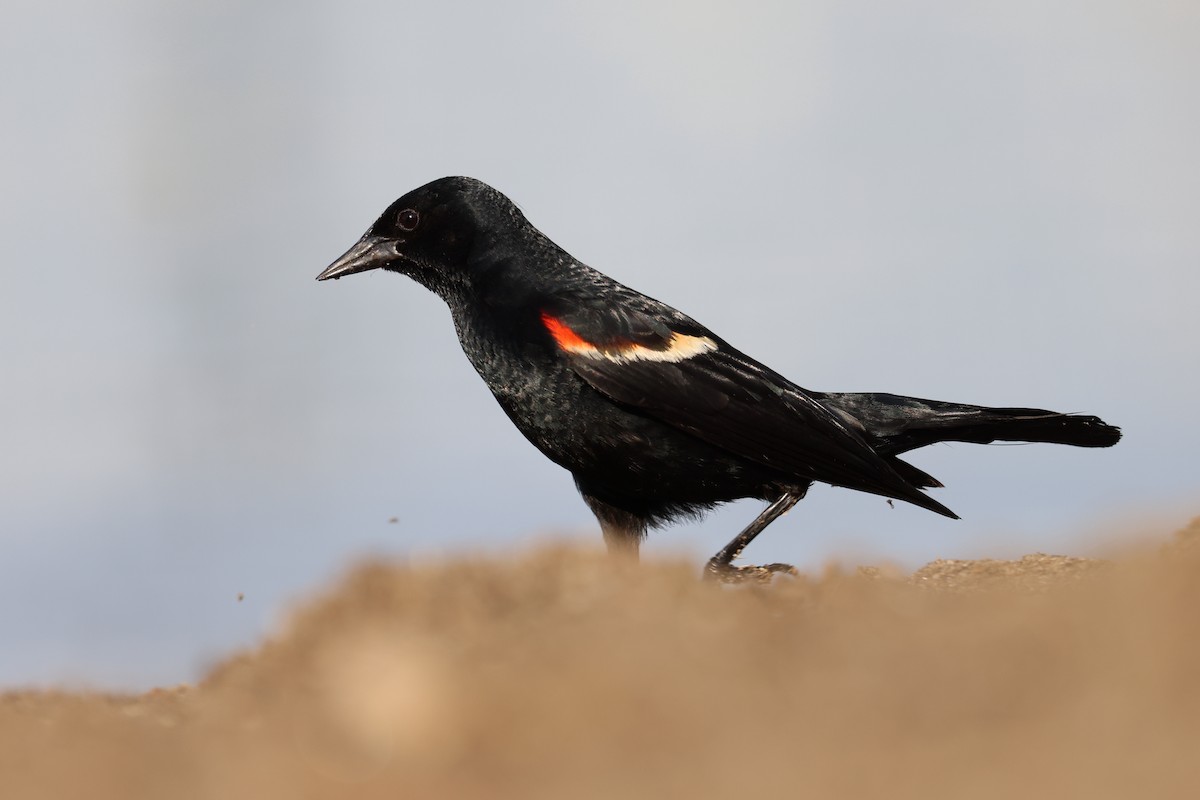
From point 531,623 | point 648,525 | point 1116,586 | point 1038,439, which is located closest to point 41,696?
point 531,623

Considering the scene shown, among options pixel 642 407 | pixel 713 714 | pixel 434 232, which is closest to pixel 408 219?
pixel 434 232

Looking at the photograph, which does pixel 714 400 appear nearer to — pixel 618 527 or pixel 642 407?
pixel 642 407

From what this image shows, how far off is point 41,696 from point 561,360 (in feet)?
9.73

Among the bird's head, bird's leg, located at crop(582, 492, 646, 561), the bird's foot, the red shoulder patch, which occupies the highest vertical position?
the bird's head

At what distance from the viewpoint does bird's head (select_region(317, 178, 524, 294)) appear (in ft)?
23.4

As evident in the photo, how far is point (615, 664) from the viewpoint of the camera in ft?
11.3

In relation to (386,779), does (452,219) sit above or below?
above

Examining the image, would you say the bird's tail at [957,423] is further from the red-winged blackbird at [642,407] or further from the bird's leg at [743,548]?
the bird's leg at [743,548]

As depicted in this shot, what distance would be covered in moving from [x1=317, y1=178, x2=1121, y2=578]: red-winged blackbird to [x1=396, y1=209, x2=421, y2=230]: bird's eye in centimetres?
40

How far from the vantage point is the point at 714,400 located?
249 inches

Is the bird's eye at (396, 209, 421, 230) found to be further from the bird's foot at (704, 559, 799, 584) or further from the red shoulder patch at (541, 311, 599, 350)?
the bird's foot at (704, 559, 799, 584)

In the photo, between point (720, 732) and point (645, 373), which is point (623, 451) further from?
point (720, 732)

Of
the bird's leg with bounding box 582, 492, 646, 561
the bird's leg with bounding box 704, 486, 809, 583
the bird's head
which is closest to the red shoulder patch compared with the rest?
the bird's head

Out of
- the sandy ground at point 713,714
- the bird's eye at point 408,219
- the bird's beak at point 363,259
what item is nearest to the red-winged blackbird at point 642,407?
the bird's eye at point 408,219
